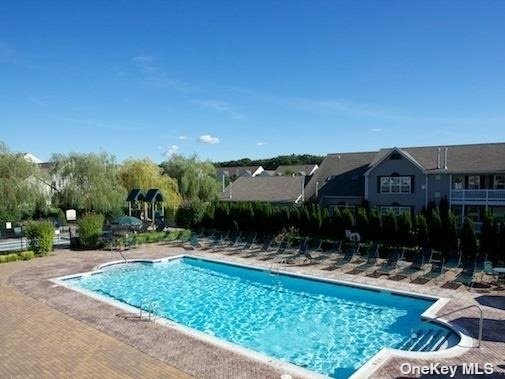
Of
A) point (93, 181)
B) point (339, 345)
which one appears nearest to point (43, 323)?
point (339, 345)

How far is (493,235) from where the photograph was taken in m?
18.8

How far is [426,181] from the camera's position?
31.8 meters

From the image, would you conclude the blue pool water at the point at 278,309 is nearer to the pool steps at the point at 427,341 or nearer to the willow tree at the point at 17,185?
the pool steps at the point at 427,341

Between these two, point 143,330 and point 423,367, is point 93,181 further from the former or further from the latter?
point 423,367

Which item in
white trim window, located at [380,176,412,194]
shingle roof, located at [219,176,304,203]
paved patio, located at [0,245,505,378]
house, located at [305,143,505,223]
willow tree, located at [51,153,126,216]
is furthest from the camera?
shingle roof, located at [219,176,304,203]

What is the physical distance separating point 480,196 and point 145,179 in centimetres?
2831

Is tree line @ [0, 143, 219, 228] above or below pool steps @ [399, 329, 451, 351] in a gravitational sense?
above

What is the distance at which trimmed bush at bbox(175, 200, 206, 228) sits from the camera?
31.8 metres

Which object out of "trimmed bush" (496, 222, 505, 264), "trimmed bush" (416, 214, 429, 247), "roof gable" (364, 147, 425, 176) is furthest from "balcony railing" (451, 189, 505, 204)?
"trimmed bush" (496, 222, 505, 264)

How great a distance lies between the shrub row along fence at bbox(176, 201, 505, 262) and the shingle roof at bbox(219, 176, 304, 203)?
8277 mm

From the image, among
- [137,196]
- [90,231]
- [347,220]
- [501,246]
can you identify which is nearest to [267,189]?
[137,196]

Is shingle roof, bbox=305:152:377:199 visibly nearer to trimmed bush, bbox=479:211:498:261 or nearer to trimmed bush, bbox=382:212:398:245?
trimmed bush, bbox=382:212:398:245

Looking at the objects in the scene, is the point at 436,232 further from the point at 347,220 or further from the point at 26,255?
the point at 26,255

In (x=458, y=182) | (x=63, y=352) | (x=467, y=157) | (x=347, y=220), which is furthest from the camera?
(x=467, y=157)
